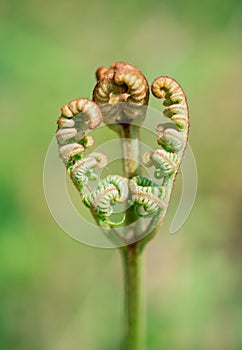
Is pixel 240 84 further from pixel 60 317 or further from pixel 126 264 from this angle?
pixel 126 264

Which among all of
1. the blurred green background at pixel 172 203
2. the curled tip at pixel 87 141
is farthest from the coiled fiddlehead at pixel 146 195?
the blurred green background at pixel 172 203

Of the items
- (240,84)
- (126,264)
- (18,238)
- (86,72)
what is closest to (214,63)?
(240,84)

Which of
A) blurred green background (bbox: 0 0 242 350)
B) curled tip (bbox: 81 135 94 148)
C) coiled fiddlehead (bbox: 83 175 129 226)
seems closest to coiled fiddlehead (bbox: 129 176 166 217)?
coiled fiddlehead (bbox: 83 175 129 226)

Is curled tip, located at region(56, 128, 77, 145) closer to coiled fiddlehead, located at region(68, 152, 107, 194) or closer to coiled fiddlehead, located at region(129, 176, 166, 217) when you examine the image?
coiled fiddlehead, located at region(68, 152, 107, 194)

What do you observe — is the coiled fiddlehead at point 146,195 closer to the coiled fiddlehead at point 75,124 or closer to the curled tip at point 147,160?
the curled tip at point 147,160

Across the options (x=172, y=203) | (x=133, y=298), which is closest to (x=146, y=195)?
(x=133, y=298)

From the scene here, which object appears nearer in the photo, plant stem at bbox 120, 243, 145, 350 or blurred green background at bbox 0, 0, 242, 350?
plant stem at bbox 120, 243, 145, 350

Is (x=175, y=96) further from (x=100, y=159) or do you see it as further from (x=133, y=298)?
(x=133, y=298)
